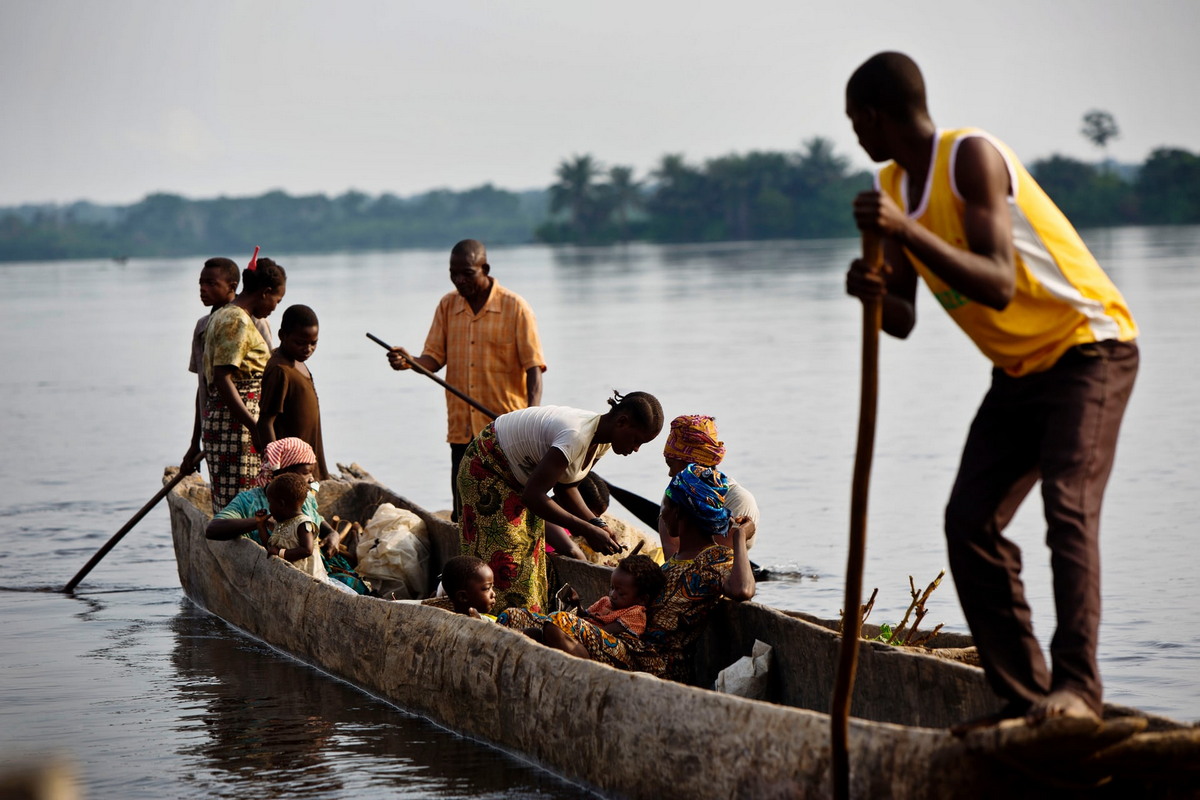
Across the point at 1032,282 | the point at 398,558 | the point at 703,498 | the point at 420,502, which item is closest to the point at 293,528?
the point at 398,558

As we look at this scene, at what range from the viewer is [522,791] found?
4594mm

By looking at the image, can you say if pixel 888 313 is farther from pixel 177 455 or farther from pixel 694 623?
pixel 177 455

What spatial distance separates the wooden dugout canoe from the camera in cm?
317

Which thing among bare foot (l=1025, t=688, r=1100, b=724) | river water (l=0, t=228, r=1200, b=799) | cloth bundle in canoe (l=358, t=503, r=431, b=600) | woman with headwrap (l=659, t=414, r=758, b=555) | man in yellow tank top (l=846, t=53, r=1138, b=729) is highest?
man in yellow tank top (l=846, t=53, r=1138, b=729)

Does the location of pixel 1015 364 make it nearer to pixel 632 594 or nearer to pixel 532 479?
pixel 632 594

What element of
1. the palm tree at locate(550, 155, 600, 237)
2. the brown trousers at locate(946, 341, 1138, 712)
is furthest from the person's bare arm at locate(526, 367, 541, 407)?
the palm tree at locate(550, 155, 600, 237)

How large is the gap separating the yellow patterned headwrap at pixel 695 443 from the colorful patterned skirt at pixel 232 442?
7.76ft

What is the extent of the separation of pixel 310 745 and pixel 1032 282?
10.5ft

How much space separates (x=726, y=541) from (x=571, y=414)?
68 centimetres

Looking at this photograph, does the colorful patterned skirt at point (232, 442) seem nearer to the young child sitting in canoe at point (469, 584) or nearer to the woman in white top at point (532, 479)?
the woman in white top at point (532, 479)

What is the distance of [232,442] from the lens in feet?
23.1

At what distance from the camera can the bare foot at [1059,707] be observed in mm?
3070

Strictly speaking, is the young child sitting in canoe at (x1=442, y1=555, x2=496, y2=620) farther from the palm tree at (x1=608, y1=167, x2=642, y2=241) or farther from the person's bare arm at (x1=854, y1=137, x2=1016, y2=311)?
the palm tree at (x1=608, y1=167, x2=642, y2=241)

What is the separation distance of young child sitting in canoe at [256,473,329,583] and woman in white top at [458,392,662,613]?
88cm
